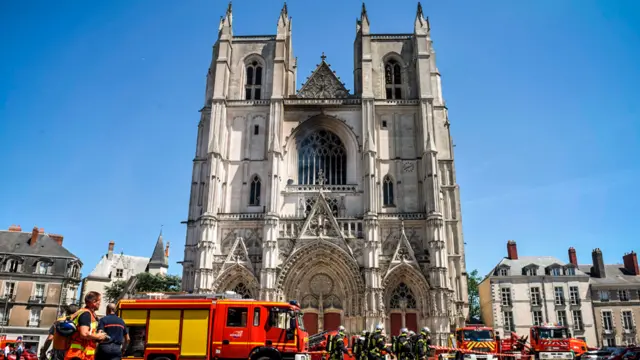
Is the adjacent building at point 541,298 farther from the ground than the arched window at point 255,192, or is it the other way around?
the arched window at point 255,192

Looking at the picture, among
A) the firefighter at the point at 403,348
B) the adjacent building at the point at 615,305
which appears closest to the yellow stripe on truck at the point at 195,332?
the firefighter at the point at 403,348

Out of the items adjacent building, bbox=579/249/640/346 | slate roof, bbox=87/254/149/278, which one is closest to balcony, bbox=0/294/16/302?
slate roof, bbox=87/254/149/278

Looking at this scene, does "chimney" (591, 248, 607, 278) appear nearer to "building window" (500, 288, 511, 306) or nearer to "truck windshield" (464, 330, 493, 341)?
"building window" (500, 288, 511, 306)

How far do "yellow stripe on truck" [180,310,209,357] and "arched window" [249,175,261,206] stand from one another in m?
17.7

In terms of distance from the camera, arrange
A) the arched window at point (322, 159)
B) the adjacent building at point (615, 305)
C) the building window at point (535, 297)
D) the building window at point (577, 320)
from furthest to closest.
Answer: the building window at point (535, 297) → the building window at point (577, 320) → the adjacent building at point (615, 305) → the arched window at point (322, 159)

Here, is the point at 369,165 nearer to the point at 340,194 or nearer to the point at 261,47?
the point at 340,194

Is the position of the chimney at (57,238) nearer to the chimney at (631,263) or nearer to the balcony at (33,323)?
the balcony at (33,323)

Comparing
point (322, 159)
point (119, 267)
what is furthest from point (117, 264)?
point (322, 159)

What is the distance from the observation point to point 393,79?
3525cm

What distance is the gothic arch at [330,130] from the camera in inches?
1271

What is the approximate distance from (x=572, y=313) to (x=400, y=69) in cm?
2277

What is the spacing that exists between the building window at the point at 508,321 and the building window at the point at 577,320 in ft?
14.5

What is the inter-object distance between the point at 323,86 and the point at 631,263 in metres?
29.3

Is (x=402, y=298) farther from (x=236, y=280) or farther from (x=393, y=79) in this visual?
(x=393, y=79)
